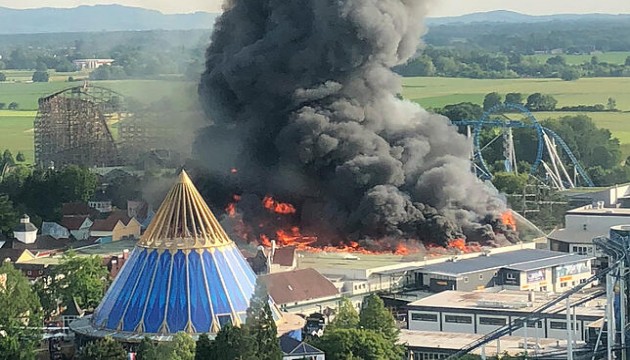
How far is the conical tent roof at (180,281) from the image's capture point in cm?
2605

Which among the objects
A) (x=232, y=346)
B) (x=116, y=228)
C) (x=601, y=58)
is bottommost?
(x=116, y=228)

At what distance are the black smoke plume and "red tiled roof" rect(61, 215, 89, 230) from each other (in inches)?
157

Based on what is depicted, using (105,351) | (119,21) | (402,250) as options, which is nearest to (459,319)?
(105,351)

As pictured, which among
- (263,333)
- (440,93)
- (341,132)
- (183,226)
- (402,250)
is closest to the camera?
(263,333)

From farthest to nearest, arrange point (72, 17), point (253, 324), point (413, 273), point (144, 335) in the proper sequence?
point (72, 17) < point (413, 273) < point (144, 335) < point (253, 324)

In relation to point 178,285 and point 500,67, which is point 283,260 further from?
point 500,67

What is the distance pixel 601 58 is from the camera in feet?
437

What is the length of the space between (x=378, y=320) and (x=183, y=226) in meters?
3.65

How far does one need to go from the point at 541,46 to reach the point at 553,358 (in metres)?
123

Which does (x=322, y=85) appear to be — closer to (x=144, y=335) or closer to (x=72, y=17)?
(x=144, y=335)

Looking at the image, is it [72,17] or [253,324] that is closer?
[253,324]

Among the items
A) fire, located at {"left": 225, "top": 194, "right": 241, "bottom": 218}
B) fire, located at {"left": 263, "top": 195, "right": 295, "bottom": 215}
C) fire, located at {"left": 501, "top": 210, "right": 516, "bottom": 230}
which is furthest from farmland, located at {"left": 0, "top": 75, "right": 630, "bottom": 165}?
fire, located at {"left": 501, "top": 210, "right": 516, "bottom": 230}

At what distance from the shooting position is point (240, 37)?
143 feet

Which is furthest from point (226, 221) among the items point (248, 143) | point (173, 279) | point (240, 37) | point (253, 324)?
point (253, 324)
